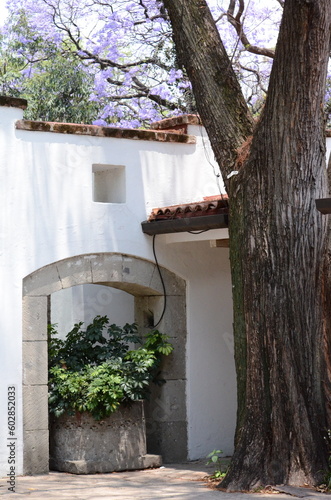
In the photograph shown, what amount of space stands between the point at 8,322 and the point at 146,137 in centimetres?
253

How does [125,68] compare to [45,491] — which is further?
[125,68]

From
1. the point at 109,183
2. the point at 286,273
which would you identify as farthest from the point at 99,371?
the point at 286,273

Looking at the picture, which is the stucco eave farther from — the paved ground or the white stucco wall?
the paved ground

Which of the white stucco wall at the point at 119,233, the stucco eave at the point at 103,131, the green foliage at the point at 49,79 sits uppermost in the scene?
the green foliage at the point at 49,79

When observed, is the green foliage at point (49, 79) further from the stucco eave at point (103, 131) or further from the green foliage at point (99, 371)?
the green foliage at point (99, 371)

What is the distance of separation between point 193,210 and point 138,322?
1.87 meters

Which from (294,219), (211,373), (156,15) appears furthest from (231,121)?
(156,15)

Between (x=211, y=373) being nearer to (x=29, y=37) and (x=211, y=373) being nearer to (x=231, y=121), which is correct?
(x=231, y=121)

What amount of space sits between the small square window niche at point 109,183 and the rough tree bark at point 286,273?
6.84ft

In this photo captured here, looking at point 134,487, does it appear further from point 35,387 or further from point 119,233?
point 119,233

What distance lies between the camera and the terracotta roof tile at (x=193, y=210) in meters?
8.13

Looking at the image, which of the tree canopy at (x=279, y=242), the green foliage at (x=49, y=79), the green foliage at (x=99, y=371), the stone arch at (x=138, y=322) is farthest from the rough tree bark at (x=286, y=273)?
the green foliage at (x=49, y=79)

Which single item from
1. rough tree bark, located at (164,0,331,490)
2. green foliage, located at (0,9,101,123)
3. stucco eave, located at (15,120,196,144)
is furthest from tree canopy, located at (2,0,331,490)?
green foliage, located at (0,9,101,123)

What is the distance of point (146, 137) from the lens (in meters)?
9.24
